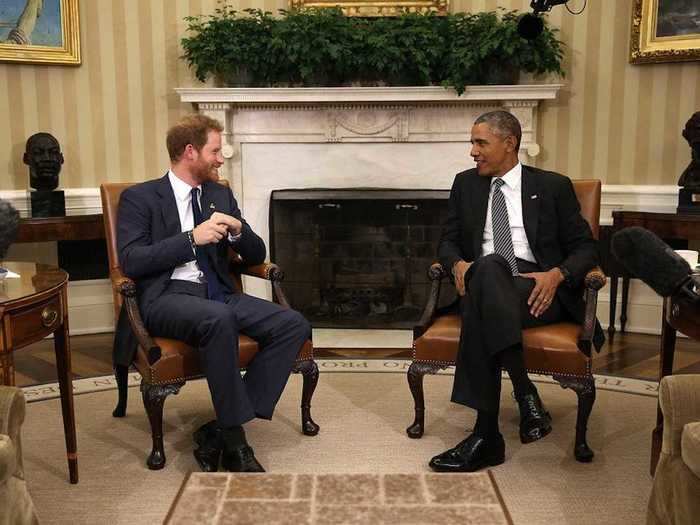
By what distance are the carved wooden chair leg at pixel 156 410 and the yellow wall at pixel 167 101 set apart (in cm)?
290

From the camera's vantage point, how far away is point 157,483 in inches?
122

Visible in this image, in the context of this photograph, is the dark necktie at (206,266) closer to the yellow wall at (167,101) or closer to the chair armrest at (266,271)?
the chair armrest at (266,271)

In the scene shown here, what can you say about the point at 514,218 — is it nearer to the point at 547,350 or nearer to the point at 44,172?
the point at 547,350

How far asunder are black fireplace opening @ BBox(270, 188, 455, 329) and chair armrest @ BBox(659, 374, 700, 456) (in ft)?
11.0

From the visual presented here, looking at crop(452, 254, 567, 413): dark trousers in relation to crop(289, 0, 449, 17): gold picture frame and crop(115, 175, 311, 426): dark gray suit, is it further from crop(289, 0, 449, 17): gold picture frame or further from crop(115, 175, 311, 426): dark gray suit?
crop(289, 0, 449, 17): gold picture frame

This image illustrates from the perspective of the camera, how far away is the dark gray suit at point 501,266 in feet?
10.4

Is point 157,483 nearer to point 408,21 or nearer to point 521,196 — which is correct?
point 521,196

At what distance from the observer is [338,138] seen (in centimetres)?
561

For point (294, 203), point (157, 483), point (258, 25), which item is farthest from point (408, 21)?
point (157, 483)

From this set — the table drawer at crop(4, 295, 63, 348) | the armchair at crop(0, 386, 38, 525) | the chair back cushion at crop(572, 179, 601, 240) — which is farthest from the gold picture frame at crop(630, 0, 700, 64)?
the armchair at crop(0, 386, 38, 525)

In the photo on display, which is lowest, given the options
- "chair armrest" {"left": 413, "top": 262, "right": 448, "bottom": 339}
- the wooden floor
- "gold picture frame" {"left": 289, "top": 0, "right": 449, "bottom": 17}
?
the wooden floor

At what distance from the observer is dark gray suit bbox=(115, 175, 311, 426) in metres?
3.10

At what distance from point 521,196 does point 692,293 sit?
1.79 m

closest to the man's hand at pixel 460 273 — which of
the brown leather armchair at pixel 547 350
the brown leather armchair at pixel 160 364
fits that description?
the brown leather armchair at pixel 547 350
